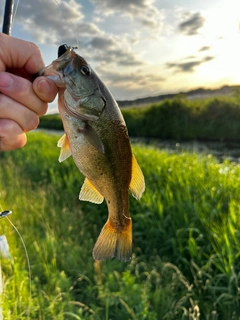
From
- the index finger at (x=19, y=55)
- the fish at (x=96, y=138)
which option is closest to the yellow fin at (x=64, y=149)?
the fish at (x=96, y=138)

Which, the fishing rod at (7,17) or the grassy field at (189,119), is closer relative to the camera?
the fishing rod at (7,17)

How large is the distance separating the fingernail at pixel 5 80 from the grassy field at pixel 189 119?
2373 cm

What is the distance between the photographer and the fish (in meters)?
1.43

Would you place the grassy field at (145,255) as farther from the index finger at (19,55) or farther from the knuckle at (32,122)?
the index finger at (19,55)

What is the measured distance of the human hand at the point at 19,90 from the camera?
1544 mm

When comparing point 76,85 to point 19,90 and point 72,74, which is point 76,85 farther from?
point 19,90

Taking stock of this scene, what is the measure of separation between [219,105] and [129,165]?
27.0m

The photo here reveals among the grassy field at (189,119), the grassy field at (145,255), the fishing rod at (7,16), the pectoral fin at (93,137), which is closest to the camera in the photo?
the pectoral fin at (93,137)

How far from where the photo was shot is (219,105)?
2736 cm

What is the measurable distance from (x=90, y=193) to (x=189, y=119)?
91.2 ft

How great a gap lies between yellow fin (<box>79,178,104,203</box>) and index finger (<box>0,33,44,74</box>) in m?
0.54

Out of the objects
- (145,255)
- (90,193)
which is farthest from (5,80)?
(145,255)

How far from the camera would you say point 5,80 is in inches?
60.7

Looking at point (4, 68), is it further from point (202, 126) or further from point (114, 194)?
point (202, 126)
